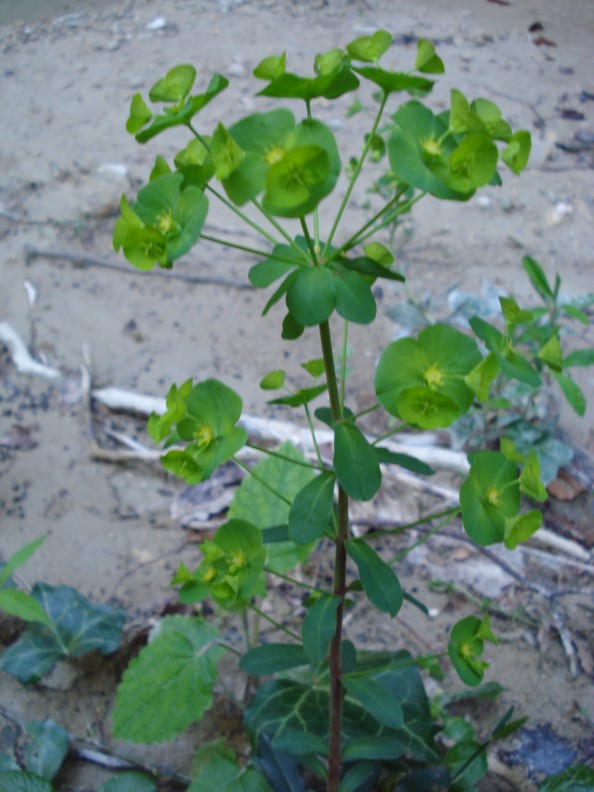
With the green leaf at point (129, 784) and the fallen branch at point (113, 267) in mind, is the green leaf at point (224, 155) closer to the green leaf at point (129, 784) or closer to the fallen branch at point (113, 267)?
the green leaf at point (129, 784)

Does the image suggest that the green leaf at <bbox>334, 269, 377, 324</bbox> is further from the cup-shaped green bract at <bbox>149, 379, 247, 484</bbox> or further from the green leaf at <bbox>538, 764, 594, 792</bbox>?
the green leaf at <bbox>538, 764, 594, 792</bbox>


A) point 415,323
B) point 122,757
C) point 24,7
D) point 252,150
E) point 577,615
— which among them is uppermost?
point 252,150

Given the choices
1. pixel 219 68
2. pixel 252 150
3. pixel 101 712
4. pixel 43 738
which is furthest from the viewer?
pixel 219 68

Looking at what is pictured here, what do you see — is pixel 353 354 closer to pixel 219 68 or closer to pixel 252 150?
pixel 252 150

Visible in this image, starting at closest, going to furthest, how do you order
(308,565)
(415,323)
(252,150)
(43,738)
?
(252,150) → (43,738) → (308,565) → (415,323)

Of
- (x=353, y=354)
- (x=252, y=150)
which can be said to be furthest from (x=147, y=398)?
(x=252, y=150)

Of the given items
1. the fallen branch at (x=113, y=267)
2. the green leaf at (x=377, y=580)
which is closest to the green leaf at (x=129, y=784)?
the green leaf at (x=377, y=580)

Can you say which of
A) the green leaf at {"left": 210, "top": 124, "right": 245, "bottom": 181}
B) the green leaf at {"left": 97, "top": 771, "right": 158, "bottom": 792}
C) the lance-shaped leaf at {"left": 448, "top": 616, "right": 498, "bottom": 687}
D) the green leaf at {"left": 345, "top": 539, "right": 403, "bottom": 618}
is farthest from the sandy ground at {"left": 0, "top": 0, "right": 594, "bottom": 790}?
the green leaf at {"left": 210, "top": 124, "right": 245, "bottom": 181}
